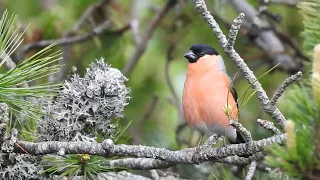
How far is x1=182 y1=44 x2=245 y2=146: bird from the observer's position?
3.00m

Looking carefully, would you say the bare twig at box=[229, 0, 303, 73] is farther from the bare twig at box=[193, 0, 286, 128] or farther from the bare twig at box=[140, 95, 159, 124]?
the bare twig at box=[193, 0, 286, 128]

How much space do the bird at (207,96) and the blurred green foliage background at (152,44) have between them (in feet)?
2.75

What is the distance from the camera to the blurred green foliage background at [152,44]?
171 inches

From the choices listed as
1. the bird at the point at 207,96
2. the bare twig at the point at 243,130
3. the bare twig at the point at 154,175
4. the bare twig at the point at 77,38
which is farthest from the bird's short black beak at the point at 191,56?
the bare twig at the point at 243,130

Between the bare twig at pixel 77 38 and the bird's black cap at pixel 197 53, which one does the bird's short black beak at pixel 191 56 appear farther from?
the bare twig at pixel 77 38

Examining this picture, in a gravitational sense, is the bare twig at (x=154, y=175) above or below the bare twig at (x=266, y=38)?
below

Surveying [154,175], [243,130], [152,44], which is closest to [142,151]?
[243,130]

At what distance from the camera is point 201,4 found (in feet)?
7.00

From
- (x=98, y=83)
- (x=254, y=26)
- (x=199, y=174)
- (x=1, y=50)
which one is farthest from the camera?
(x=254, y=26)

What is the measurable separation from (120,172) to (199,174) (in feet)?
3.66

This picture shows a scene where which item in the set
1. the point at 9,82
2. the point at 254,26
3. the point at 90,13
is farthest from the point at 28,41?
the point at 9,82

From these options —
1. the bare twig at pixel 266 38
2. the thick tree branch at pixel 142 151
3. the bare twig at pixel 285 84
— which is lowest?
the thick tree branch at pixel 142 151

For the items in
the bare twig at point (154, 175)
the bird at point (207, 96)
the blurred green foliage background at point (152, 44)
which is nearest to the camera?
the bare twig at point (154, 175)

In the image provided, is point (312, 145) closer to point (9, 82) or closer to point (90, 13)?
point (9, 82)
